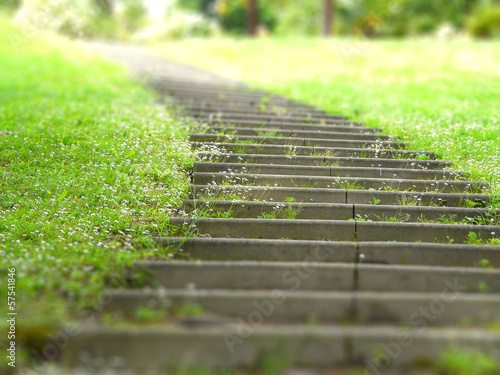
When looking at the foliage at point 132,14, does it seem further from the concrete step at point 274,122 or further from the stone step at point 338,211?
the stone step at point 338,211

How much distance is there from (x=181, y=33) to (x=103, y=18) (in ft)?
27.0

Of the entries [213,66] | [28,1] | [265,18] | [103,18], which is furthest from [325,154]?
[103,18]

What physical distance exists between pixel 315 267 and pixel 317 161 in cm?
284

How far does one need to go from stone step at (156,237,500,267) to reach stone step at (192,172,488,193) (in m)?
1.50

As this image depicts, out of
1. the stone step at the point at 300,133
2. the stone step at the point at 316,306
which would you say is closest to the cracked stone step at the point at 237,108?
the stone step at the point at 300,133

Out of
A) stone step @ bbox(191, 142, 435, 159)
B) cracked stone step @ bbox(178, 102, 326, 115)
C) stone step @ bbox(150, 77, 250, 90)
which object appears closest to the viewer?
stone step @ bbox(191, 142, 435, 159)

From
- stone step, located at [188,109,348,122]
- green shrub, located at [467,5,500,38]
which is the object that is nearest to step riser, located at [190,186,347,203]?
stone step, located at [188,109,348,122]

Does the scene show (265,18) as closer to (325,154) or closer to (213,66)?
(213,66)

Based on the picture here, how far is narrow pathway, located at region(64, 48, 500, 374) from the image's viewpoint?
A: 3293 millimetres

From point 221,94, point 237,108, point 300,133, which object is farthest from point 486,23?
point 300,133

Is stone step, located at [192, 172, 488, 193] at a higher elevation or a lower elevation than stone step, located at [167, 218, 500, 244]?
higher

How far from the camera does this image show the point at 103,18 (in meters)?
35.0

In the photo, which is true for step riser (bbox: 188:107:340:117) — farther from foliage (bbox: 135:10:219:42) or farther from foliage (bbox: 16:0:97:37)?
foliage (bbox: 135:10:219:42)

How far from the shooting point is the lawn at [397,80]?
771 centimetres
